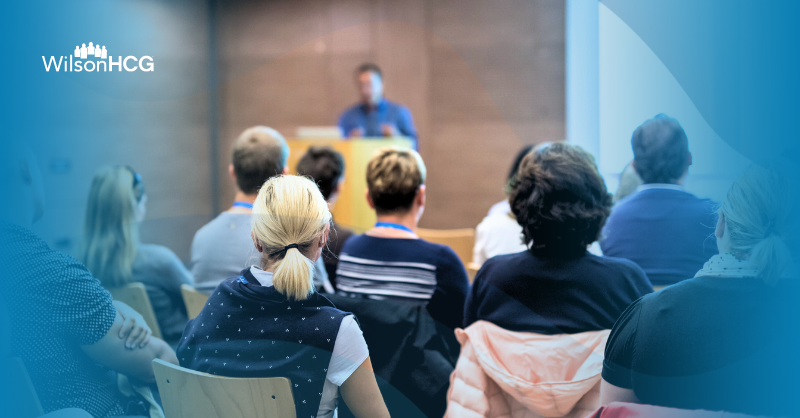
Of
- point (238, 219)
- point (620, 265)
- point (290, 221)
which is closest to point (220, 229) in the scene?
point (238, 219)

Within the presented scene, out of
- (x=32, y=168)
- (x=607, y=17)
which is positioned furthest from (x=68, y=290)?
(x=607, y=17)

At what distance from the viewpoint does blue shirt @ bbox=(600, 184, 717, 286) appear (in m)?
1.64

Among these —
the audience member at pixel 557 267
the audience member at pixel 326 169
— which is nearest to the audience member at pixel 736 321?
the audience member at pixel 557 267

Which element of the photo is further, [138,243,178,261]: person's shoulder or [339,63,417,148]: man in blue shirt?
[339,63,417,148]: man in blue shirt

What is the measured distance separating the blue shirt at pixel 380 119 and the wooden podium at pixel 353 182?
0.58 metres

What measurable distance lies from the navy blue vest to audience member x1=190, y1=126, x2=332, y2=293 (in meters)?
0.67

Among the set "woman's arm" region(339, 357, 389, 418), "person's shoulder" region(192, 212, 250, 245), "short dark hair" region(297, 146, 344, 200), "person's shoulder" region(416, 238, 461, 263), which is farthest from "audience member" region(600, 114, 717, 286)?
"person's shoulder" region(192, 212, 250, 245)

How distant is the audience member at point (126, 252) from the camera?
6.15 ft

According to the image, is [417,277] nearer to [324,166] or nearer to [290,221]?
[290,221]

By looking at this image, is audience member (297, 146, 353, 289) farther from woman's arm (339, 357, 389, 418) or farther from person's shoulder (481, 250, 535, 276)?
woman's arm (339, 357, 389, 418)

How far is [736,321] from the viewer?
3.16ft

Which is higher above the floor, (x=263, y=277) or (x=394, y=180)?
(x=394, y=180)

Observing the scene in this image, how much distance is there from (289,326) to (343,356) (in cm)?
12

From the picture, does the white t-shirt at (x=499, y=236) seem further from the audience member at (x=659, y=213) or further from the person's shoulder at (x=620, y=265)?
the person's shoulder at (x=620, y=265)
